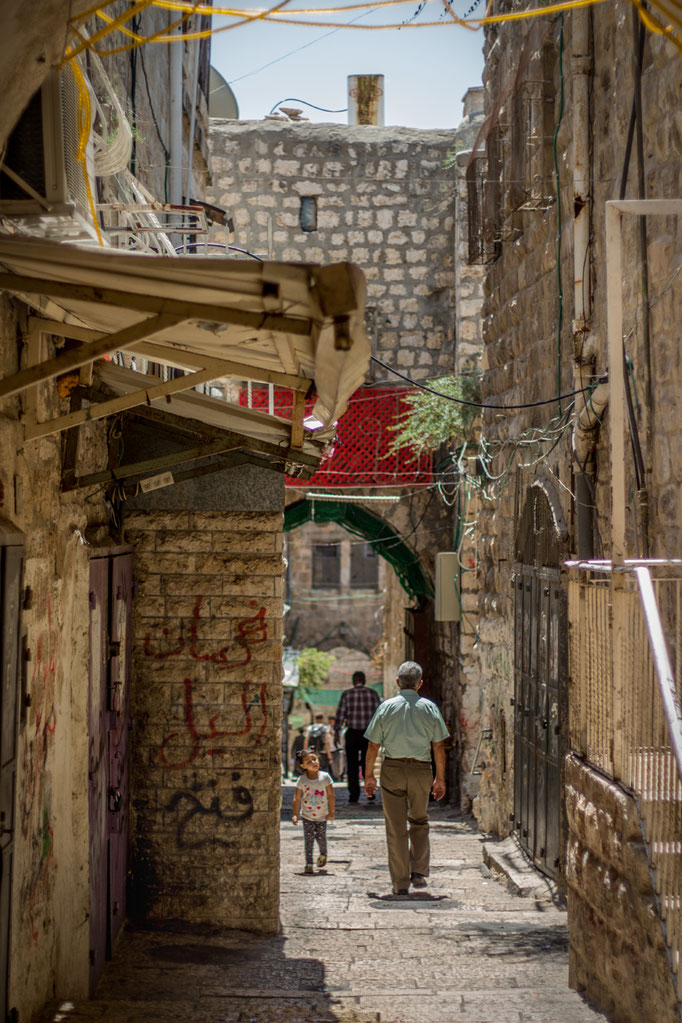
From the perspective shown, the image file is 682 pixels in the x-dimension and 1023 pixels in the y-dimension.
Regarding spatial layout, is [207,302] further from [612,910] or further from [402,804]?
[402,804]

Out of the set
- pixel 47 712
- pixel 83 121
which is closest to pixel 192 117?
pixel 83 121

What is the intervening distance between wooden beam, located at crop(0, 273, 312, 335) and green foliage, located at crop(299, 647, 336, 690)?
2608cm

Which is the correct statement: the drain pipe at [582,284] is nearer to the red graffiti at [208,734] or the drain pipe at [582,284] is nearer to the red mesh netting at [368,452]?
the red graffiti at [208,734]

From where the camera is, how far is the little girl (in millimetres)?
8305

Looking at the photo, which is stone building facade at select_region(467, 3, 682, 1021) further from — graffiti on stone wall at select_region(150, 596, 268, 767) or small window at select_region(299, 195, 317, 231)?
small window at select_region(299, 195, 317, 231)

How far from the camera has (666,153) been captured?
5.39 metres

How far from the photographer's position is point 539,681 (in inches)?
320

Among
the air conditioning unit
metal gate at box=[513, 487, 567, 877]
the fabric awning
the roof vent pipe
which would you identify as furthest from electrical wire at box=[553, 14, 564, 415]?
the roof vent pipe

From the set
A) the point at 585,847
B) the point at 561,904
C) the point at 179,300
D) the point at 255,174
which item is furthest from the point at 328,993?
the point at 255,174

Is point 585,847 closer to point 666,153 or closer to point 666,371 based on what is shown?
point 666,371

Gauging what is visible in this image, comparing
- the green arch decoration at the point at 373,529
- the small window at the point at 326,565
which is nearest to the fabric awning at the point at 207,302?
the green arch decoration at the point at 373,529

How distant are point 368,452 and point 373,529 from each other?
8.40 feet

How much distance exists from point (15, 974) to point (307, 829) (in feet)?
14.1

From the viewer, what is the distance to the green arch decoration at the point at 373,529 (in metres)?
16.0
